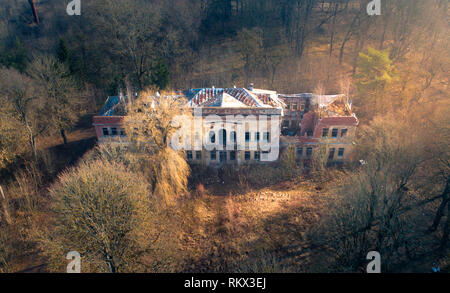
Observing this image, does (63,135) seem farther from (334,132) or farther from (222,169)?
(334,132)

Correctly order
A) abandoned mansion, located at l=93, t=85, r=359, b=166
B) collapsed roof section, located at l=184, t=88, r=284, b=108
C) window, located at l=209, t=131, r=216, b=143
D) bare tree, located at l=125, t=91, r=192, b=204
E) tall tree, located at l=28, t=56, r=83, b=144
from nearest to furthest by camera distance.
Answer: bare tree, located at l=125, t=91, r=192, b=204, abandoned mansion, located at l=93, t=85, r=359, b=166, collapsed roof section, located at l=184, t=88, r=284, b=108, window, located at l=209, t=131, r=216, b=143, tall tree, located at l=28, t=56, r=83, b=144

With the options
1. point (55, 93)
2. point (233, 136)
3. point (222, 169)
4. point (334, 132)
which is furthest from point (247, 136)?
point (55, 93)

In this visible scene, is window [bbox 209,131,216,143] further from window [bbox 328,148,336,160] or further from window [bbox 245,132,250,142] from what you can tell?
window [bbox 328,148,336,160]

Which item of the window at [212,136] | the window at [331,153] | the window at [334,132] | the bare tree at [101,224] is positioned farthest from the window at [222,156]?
the bare tree at [101,224]

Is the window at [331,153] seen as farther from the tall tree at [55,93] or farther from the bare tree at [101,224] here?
the tall tree at [55,93]

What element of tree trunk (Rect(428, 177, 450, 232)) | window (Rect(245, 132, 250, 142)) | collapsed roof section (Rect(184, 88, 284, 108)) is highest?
collapsed roof section (Rect(184, 88, 284, 108))

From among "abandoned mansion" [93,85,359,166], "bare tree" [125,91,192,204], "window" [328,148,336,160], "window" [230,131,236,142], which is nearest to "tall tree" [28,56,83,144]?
"abandoned mansion" [93,85,359,166]

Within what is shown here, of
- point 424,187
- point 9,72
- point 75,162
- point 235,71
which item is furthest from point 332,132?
point 9,72
